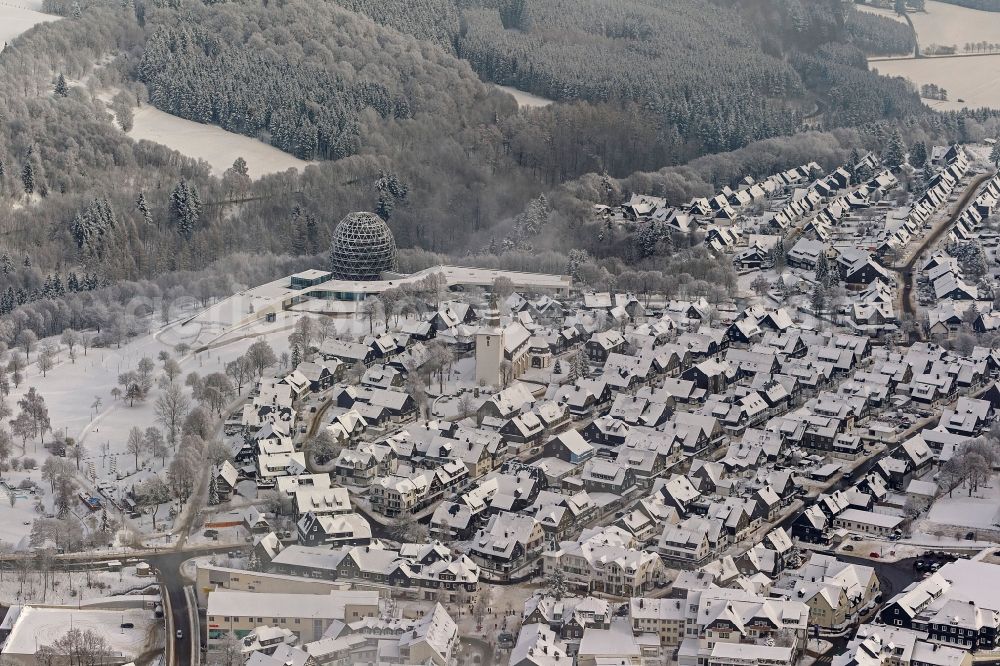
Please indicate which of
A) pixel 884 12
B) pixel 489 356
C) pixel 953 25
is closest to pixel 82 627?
pixel 489 356

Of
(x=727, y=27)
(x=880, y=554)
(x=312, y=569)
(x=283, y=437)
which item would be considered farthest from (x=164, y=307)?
(x=727, y=27)

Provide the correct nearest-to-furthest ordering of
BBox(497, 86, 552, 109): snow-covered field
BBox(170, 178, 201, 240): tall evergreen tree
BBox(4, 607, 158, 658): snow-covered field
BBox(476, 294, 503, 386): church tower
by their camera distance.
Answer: BBox(4, 607, 158, 658): snow-covered field → BBox(476, 294, 503, 386): church tower → BBox(170, 178, 201, 240): tall evergreen tree → BBox(497, 86, 552, 109): snow-covered field

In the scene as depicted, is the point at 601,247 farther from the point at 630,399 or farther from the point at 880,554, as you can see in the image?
the point at 880,554

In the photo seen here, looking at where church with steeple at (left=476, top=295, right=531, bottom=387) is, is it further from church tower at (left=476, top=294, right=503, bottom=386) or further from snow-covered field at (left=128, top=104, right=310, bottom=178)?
snow-covered field at (left=128, top=104, right=310, bottom=178)

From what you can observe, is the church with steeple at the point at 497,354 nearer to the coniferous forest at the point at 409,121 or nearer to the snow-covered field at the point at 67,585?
the coniferous forest at the point at 409,121

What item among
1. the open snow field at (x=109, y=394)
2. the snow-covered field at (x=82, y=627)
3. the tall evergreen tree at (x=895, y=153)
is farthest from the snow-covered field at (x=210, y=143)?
the snow-covered field at (x=82, y=627)

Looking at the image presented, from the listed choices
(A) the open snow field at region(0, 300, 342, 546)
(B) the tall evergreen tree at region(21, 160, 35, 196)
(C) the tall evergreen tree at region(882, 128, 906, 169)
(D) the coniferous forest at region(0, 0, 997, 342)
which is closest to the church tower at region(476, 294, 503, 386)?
(A) the open snow field at region(0, 300, 342, 546)
